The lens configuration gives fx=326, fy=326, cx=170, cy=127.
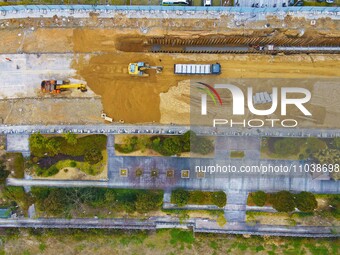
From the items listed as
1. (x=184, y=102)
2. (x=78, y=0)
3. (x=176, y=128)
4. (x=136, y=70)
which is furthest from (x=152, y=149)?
(x=78, y=0)

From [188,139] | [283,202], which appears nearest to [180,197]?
[188,139]

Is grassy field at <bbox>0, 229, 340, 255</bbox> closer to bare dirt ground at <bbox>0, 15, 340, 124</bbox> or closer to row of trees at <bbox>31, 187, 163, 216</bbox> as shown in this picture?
row of trees at <bbox>31, 187, 163, 216</bbox>

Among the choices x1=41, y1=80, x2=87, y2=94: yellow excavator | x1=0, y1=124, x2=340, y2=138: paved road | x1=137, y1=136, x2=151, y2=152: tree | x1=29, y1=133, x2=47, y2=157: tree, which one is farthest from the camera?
x1=137, y1=136, x2=151, y2=152: tree

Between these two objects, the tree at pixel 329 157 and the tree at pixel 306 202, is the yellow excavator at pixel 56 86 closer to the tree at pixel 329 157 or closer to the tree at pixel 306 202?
the tree at pixel 306 202

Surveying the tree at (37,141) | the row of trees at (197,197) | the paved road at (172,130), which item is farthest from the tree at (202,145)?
the tree at (37,141)

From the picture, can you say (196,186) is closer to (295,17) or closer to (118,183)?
(118,183)

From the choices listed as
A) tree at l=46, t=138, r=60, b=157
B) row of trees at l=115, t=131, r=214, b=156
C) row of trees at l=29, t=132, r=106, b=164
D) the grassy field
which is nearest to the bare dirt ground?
row of trees at l=115, t=131, r=214, b=156
